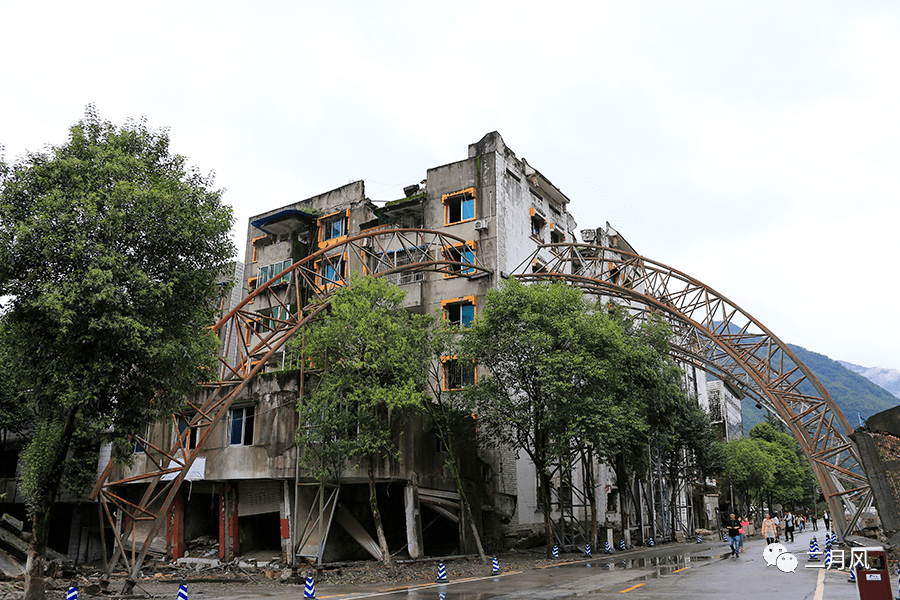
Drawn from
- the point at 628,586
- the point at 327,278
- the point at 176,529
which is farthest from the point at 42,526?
the point at 327,278

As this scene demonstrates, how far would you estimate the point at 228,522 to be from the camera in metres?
26.5

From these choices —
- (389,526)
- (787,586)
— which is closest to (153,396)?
(787,586)

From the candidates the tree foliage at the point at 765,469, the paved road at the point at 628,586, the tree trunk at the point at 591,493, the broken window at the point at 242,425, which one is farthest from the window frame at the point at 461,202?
the tree foliage at the point at 765,469

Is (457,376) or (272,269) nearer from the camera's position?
(457,376)

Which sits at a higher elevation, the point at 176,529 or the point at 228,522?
the point at 228,522

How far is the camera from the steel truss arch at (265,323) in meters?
19.9

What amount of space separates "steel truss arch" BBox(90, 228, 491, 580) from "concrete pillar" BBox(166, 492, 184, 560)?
0.72 metres

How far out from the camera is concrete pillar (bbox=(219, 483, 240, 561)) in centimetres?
2622

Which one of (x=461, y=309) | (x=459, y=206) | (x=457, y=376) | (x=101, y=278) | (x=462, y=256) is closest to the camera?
(x=101, y=278)

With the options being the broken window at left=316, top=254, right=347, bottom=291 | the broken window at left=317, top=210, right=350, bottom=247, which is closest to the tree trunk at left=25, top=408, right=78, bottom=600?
the broken window at left=316, top=254, right=347, bottom=291

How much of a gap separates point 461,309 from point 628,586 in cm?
2073

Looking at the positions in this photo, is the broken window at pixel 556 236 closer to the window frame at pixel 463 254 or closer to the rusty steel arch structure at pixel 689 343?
the rusty steel arch structure at pixel 689 343

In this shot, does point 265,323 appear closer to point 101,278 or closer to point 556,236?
point 101,278

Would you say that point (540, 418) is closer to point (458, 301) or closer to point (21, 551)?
point (458, 301)
